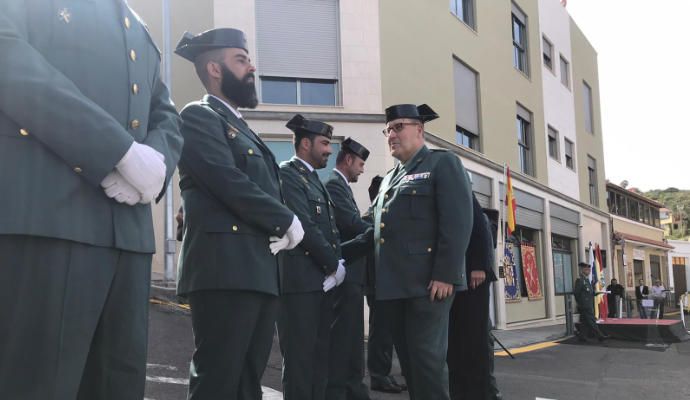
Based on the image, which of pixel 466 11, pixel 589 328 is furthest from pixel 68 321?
pixel 466 11

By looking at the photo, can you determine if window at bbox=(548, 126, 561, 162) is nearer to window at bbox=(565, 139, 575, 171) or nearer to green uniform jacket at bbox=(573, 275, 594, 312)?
window at bbox=(565, 139, 575, 171)

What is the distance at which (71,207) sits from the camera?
5.77 feet

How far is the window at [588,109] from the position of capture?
91.4 feet

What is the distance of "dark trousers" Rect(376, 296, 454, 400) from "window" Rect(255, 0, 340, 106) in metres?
8.82

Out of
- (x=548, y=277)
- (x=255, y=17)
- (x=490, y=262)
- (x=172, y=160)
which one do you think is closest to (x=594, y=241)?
(x=548, y=277)

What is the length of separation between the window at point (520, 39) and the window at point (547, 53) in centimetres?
207

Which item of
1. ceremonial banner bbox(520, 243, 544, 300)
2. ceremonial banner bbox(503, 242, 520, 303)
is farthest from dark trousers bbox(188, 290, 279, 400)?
ceremonial banner bbox(520, 243, 544, 300)

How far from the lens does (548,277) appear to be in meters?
21.0

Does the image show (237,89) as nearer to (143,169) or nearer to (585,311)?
(143,169)

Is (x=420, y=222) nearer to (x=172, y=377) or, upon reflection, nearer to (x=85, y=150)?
(x=85, y=150)

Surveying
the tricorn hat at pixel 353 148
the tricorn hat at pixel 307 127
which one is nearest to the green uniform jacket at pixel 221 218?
the tricorn hat at pixel 307 127

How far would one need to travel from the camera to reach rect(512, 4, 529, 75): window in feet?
66.8

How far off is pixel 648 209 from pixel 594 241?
15183 mm

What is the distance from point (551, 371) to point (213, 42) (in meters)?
6.39
